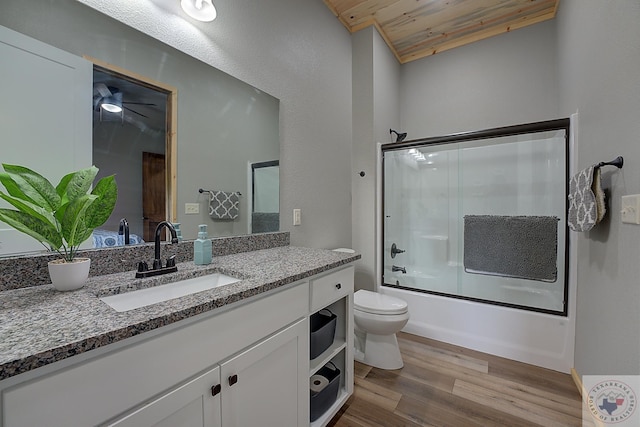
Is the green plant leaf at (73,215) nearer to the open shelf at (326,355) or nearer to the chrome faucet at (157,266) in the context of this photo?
the chrome faucet at (157,266)

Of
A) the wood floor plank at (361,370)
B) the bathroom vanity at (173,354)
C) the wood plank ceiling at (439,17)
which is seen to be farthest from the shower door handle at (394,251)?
the wood plank ceiling at (439,17)

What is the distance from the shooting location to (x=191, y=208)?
4.27ft

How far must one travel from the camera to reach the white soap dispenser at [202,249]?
3.91 ft

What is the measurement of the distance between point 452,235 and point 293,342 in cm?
203

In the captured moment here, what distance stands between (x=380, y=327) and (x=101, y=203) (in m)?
1.68

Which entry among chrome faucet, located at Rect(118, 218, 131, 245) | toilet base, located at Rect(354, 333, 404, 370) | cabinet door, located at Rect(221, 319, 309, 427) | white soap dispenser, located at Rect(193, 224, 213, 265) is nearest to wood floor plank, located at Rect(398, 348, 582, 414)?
toilet base, located at Rect(354, 333, 404, 370)

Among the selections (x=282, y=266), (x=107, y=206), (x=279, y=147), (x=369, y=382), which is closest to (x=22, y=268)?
(x=107, y=206)

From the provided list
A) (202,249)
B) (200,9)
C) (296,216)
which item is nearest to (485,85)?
(296,216)

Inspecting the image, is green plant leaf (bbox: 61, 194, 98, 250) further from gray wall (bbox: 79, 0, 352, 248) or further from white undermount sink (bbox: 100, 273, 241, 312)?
gray wall (bbox: 79, 0, 352, 248)

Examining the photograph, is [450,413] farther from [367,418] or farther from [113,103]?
[113,103]

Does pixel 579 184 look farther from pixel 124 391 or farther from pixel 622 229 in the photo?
pixel 124 391

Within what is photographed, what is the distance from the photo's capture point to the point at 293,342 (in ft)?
3.51

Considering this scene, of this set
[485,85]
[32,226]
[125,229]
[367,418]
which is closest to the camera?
[32,226]

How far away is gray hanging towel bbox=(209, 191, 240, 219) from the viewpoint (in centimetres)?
139
